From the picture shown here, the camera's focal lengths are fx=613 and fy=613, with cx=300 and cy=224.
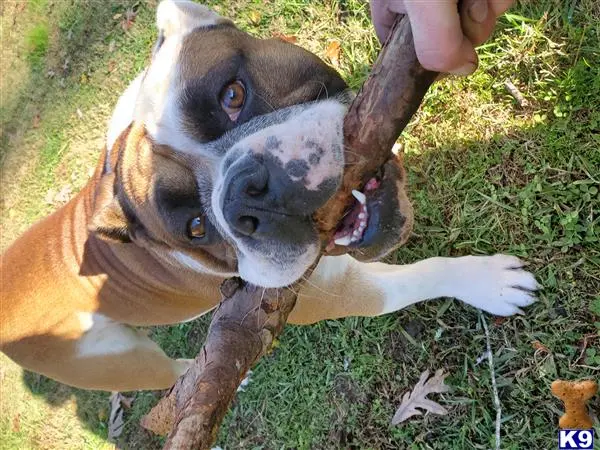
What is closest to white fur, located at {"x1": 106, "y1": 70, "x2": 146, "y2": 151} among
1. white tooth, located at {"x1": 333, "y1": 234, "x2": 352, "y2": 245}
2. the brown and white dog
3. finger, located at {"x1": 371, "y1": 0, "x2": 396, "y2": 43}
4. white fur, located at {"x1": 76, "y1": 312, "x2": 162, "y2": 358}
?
the brown and white dog

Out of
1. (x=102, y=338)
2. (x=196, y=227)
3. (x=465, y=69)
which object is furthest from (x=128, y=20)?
(x=465, y=69)

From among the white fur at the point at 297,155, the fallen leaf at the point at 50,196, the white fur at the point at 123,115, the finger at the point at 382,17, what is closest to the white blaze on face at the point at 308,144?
the white fur at the point at 297,155

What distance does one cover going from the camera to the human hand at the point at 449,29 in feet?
7.06

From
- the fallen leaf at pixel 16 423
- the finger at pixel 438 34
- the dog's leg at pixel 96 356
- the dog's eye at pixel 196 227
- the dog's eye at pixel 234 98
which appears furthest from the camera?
the fallen leaf at pixel 16 423

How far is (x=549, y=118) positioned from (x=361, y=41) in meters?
1.74

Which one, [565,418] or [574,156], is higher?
[574,156]

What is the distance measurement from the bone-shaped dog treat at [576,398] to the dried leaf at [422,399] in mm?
856

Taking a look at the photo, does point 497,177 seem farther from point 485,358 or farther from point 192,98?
point 192,98

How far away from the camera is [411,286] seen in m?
4.11

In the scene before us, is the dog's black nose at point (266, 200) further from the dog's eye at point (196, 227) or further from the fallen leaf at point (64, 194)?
the fallen leaf at point (64, 194)

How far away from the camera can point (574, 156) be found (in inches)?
152

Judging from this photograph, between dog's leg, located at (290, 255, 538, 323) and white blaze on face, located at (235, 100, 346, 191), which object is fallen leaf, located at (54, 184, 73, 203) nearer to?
dog's leg, located at (290, 255, 538, 323)

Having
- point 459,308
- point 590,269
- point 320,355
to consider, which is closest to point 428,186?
point 459,308

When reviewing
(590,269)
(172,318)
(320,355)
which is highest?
(590,269)
